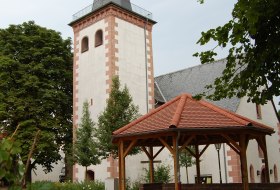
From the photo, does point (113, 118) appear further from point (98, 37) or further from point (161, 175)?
point (98, 37)

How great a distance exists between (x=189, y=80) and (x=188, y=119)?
18239 mm

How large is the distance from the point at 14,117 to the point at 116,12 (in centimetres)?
1060

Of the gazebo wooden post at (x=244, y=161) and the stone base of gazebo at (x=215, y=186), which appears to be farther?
the stone base of gazebo at (x=215, y=186)

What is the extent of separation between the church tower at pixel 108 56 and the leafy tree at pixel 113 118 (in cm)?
285

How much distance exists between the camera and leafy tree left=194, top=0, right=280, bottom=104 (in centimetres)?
891

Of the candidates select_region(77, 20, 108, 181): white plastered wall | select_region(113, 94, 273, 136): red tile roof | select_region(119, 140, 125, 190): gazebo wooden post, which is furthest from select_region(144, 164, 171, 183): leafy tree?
select_region(113, 94, 273, 136): red tile roof

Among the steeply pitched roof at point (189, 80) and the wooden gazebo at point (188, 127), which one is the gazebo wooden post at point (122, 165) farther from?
the steeply pitched roof at point (189, 80)

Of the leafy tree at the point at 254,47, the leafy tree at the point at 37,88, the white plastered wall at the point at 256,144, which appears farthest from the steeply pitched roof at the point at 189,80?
the leafy tree at the point at 254,47

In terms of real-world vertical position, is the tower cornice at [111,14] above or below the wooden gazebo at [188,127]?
above

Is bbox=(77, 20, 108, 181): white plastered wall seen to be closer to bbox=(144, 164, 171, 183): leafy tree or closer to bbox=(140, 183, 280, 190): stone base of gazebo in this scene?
bbox=(144, 164, 171, 183): leafy tree

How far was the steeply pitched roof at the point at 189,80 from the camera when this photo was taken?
29.1 metres

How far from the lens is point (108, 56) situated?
25922 millimetres

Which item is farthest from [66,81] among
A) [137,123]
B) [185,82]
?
[137,123]

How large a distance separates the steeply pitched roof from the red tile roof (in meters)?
14.3
